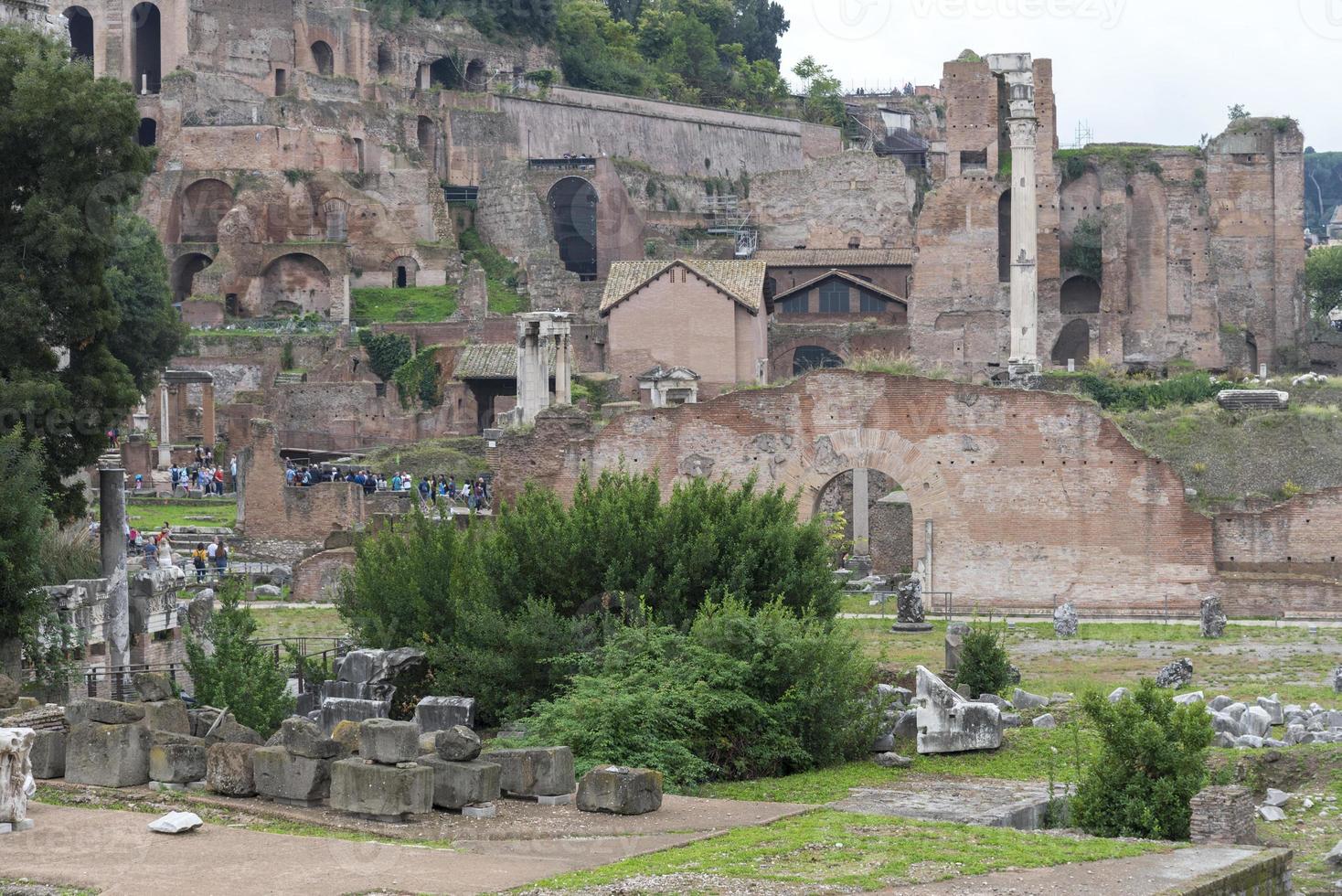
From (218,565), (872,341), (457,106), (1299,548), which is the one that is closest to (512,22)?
(457,106)

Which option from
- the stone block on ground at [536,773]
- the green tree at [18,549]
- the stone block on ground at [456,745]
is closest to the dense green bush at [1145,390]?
the green tree at [18,549]

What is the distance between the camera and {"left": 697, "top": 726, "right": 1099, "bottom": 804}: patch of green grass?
19719 millimetres

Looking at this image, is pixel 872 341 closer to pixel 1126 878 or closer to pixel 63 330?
pixel 63 330

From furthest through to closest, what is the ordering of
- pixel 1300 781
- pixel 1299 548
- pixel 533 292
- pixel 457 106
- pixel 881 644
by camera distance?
pixel 457 106 < pixel 533 292 < pixel 1299 548 < pixel 881 644 < pixel 1300 781

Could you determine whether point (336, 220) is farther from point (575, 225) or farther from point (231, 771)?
point (231, 771)

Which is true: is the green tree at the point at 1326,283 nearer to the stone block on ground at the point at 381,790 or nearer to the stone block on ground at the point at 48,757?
the stone block on ground at the point at 48,757

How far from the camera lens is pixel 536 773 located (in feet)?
56.9

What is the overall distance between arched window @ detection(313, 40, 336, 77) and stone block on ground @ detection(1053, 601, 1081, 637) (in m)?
52.8

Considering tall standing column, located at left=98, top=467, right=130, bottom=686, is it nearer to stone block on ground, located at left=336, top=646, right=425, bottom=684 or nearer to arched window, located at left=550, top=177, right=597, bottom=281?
stone block on ground, located at left=336, top=646, right=425, bottom=684

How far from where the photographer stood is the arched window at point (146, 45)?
75.9 m

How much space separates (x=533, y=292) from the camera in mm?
69812

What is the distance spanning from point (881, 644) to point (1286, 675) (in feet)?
15.9

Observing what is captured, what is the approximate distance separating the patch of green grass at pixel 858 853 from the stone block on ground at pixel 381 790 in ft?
6.75

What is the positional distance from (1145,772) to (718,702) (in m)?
4.21
